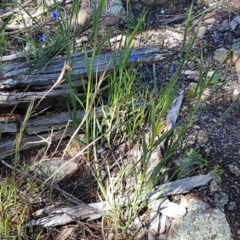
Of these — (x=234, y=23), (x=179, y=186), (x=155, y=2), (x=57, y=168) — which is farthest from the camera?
(x=155, y=2)

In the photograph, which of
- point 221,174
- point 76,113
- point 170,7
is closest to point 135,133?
point 76,113

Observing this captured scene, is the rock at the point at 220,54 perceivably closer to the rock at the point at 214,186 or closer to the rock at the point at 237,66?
the rock at the point at 237,66

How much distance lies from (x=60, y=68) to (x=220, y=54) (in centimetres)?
110

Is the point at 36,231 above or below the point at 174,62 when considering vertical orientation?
below

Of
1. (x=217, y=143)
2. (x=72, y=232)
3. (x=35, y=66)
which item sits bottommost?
(x=72, y=232)

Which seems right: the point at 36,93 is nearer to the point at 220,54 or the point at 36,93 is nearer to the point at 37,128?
the point at 37,128

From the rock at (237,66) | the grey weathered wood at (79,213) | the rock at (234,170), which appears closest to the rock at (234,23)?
the rock at (237,66)

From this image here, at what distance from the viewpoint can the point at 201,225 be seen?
6.61 ft

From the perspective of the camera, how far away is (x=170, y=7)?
3424mm

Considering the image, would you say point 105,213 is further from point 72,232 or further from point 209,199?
point 209,199

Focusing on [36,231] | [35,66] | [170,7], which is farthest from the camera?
[170,7]

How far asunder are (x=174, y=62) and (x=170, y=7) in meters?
0.73

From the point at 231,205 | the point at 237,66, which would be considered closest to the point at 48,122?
the point at 231,205

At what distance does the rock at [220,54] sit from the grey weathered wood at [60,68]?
1.75ft
